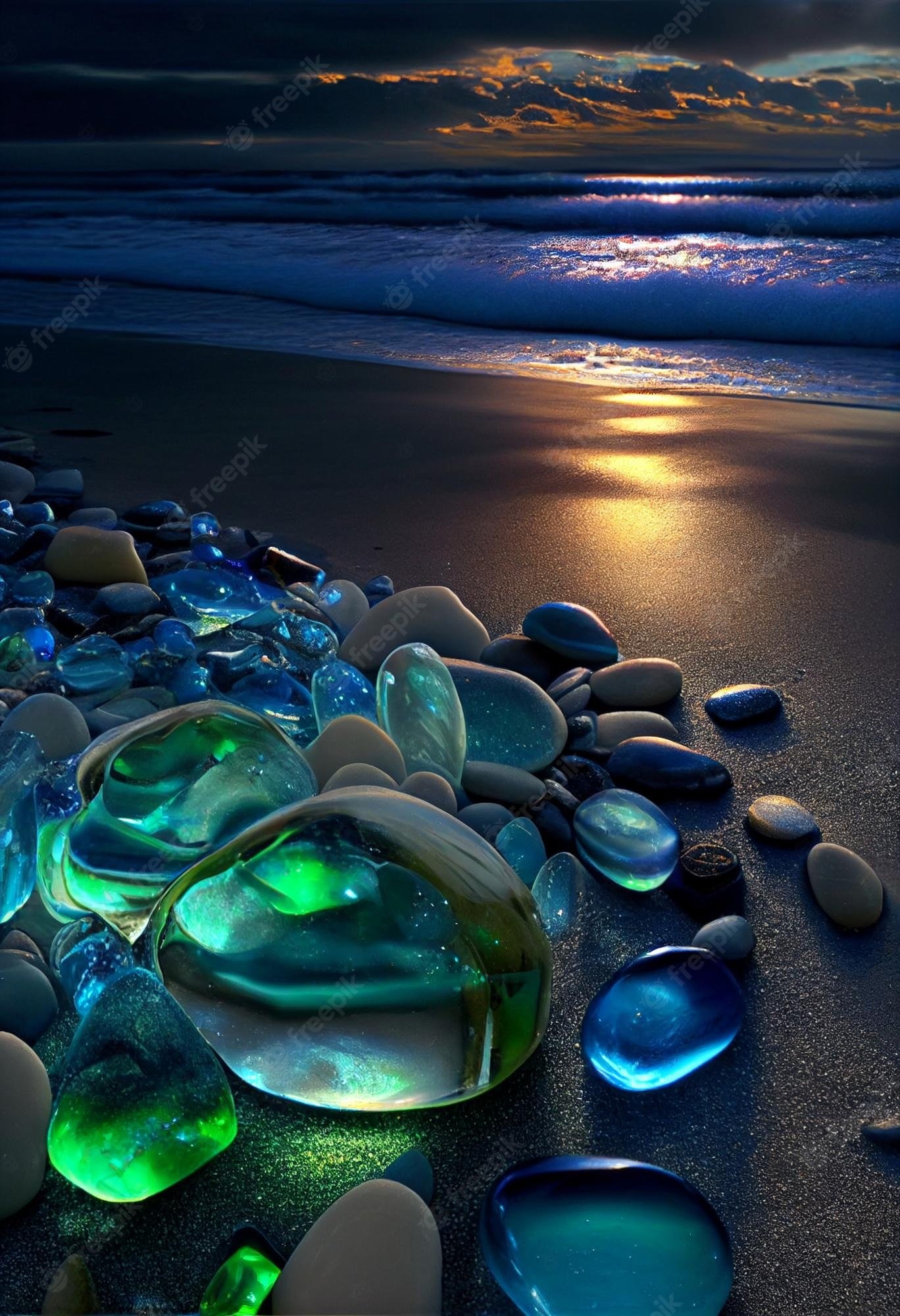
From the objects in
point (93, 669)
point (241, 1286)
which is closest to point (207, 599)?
point (93, 669)

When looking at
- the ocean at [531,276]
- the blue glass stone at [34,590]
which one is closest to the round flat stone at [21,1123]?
the blue glass stone at [34,590]

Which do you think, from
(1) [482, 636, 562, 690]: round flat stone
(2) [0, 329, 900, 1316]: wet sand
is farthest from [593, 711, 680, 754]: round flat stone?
(1) [482, 636, 562, 690]: round flat stone

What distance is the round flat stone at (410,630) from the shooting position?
191cm

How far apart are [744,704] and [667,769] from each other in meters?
0.26

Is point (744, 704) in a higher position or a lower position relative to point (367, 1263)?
lower

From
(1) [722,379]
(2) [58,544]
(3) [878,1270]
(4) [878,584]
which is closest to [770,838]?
(3) [878,1270]

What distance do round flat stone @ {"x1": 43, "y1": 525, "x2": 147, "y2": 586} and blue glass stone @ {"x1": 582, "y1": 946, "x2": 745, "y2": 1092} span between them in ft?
4.74

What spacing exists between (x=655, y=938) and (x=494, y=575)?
1.16 m

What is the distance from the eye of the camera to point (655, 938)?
4.28 ft

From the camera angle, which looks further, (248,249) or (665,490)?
(248,249)

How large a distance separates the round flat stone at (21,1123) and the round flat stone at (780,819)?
0.92m

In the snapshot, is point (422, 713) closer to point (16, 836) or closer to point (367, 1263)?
point (16, 836)

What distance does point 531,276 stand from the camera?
19.5ft

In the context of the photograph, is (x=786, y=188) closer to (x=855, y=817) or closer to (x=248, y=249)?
(x=248, y=249)
